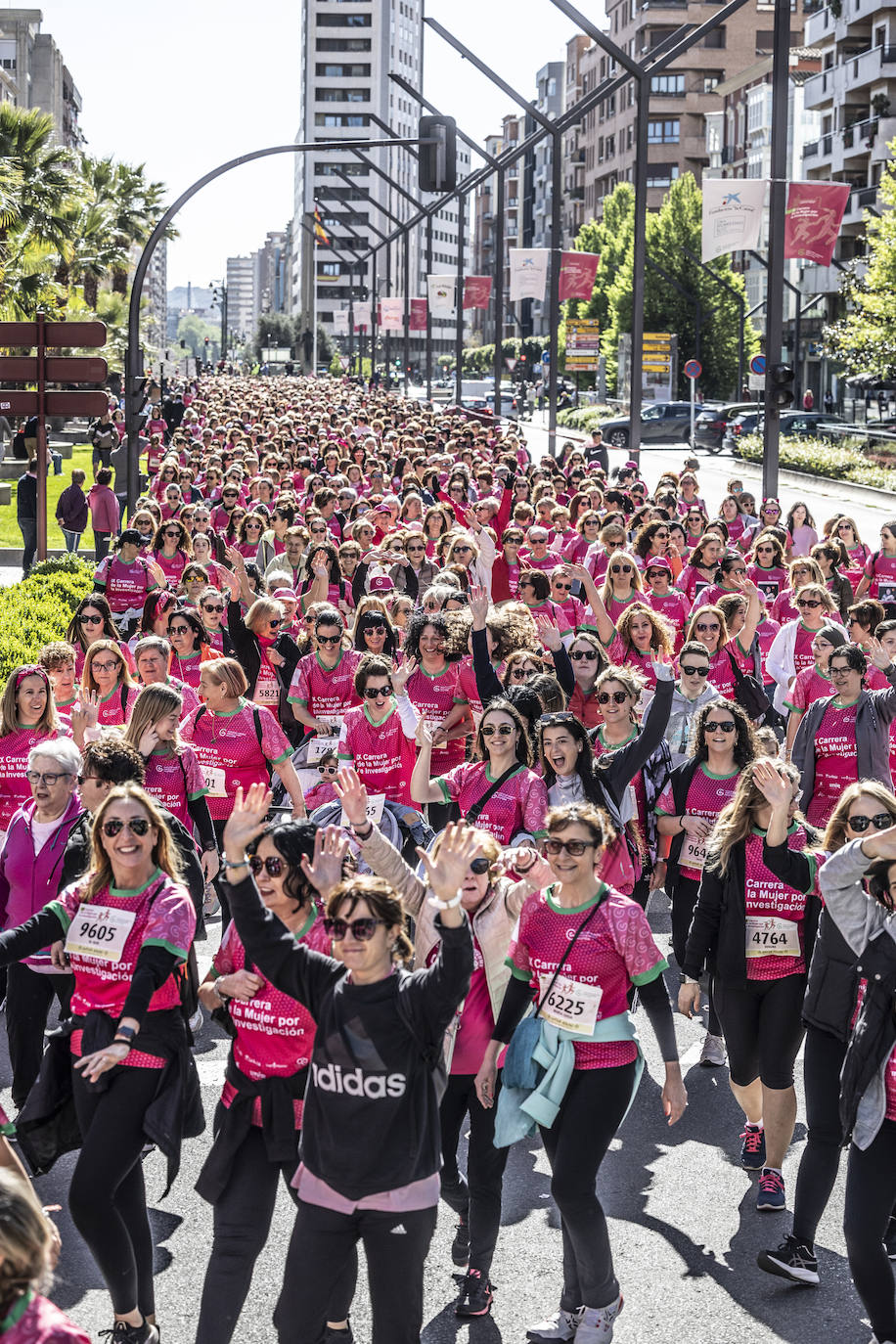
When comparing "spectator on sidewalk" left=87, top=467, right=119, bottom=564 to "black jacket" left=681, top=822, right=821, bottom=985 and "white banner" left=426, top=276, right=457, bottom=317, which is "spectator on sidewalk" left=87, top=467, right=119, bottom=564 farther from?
"white banner" left=426, top=276, right=457, bottom=317

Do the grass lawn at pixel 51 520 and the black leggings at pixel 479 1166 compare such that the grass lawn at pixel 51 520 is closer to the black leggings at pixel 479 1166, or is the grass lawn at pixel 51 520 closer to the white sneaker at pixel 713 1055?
the white sneaker at pixel 713 1055

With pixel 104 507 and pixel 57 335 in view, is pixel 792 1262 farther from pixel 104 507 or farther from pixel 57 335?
pixel 104 507

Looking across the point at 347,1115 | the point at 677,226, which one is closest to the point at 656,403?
the point at 677,226

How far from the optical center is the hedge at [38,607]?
1318 cm

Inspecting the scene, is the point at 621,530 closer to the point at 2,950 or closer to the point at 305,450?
the point at 2,950

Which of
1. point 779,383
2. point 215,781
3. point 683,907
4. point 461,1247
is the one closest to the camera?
point 461,1247

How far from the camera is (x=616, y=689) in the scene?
845 cm

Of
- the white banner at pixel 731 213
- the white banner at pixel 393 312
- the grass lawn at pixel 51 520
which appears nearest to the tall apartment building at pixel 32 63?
the white banner at pixel 393 312

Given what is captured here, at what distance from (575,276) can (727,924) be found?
2772 centimetres

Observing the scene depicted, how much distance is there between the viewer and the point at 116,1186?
17.1ft

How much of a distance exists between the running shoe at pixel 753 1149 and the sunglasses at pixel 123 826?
2.78 metres

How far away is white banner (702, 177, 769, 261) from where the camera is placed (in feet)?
71.2

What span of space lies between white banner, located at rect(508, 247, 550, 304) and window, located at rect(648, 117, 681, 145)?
83340mm

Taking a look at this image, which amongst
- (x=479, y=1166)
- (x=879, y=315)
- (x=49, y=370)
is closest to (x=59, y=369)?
(x=49, y=370)
